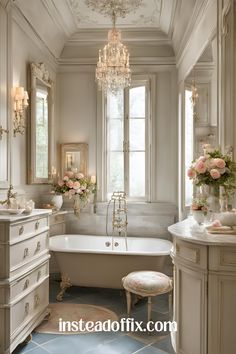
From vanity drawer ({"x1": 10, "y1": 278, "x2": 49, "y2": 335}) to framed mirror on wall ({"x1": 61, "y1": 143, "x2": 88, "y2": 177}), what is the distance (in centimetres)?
225

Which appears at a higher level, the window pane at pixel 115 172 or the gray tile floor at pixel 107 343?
the window pane at pixel 115 172

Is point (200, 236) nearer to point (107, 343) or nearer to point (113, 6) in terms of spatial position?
point (107, 343)

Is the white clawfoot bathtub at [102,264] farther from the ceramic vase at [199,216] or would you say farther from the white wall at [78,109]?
the white wall at [78,109]

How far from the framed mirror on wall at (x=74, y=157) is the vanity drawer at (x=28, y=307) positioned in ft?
7.37

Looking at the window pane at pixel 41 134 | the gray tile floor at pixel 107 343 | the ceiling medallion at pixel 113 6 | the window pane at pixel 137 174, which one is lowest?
the gray tile floor at pixel 107 343

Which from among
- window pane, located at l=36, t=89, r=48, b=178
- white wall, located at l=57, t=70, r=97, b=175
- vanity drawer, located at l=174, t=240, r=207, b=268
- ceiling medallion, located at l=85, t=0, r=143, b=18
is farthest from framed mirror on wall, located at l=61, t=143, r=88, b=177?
vanity drawer, located at l=174, t=240, r=207, b=268

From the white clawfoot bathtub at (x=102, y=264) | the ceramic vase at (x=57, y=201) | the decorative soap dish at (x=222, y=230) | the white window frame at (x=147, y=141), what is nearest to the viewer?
the decorative soap dish at (x=222, y=230)

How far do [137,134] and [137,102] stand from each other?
501 millimetres

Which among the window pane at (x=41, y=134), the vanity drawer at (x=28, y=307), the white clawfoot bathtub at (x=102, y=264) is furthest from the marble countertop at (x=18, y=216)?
the window pane at (x=41, y=134)

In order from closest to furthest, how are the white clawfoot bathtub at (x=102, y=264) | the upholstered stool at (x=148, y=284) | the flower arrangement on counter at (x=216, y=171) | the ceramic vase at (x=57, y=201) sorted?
1. the flower arrangement on counter at (x=216, y=171)
2. the upholstered stool at (x=148, y=284)
3. the white clawfoot bathtub at (x=102, y=264)
4. the ceramic vase at (x=57, y=201)

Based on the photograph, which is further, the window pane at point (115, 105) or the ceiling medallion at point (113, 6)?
the window pane at point (115, 105)

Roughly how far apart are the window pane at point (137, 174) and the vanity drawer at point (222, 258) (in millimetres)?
3124

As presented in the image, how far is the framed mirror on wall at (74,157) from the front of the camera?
5.43m

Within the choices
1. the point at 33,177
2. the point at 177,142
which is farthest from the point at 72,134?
the point at 177,142
